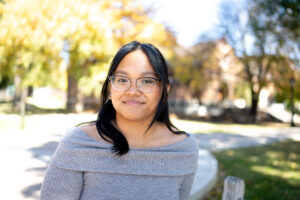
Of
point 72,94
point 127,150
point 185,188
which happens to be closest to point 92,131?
point 127,150

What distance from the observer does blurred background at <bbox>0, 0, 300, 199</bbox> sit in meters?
6.11

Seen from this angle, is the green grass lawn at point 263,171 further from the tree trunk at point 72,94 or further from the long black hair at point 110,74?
the tree trunk at point 72,94

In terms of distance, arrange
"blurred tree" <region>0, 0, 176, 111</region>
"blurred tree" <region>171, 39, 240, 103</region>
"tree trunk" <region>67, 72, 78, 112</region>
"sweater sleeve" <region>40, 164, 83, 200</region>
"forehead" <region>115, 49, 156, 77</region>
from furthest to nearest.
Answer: "blurred tree" <region>171, 39, 240, 103</region>, "tree trunk" <region>67, 72, 78, 112</region>, "blurred tree" <region>0, 0, 176, 111</region>, "forehead" <region>115, 49, 156, 77</region>, "sweater sleeve" <region>40, 164, 83, 200</region>

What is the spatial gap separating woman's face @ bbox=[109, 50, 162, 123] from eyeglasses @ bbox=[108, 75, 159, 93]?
0.01 metres

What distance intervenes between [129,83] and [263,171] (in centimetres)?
540

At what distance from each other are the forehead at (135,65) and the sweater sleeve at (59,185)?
587mm

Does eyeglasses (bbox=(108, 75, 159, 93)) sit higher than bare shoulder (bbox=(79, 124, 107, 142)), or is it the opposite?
eyeglasses (bbox=(108, 75, 159, 93))

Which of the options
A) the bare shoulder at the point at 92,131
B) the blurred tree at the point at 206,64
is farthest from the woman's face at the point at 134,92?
the blurred tree at the point at 206,64

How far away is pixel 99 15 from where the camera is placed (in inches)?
562

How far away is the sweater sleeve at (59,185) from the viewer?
138cm

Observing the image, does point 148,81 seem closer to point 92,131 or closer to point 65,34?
point 92,131

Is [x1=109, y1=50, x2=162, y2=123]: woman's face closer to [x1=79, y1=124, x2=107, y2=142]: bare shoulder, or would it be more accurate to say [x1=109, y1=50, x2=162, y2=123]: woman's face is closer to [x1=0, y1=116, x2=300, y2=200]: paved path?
[x1=79, y1=124, x2=107, y2=142]: bare shoulder

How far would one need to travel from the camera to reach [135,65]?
4.89 ft

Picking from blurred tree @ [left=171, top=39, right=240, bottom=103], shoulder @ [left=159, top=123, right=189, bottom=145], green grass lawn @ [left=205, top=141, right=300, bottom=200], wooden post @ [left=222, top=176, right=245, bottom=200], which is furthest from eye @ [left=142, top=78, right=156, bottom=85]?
blurred tree @ [left=171, top=39, right=240, bottom=103]
